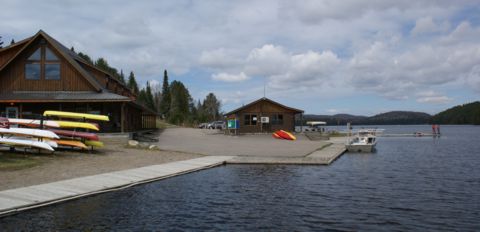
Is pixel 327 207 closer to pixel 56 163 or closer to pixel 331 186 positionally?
pixel 331 186

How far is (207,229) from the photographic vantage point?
36.9ft

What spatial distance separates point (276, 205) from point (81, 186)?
7325 mm

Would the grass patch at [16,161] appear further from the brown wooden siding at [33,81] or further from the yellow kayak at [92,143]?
the brown wooden siding at [33,81]

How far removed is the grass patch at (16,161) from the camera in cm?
1908

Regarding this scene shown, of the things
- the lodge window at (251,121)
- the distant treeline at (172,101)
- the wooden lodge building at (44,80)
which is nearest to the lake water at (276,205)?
the wooden lodge building at (44,80)

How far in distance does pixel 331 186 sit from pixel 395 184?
3.06 metres

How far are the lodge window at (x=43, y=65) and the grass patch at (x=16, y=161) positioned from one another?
48.4ft

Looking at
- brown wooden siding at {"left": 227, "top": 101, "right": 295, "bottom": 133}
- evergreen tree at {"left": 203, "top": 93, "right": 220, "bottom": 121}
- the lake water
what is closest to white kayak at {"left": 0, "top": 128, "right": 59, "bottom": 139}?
the lake water

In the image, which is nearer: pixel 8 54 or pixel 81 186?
pixel 81 186

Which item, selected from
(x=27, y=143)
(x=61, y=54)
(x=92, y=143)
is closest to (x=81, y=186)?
(x=27, y=143)

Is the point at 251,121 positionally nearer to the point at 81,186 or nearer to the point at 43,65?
the point at 43,65

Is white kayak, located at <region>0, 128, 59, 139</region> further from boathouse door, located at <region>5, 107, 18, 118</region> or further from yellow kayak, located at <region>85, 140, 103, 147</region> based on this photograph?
boathouse door, located at <region>5, 107, 18, 118</region>

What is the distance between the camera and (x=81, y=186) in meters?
15.9

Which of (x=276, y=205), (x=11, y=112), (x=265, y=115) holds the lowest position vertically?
(x=276, y=205)
